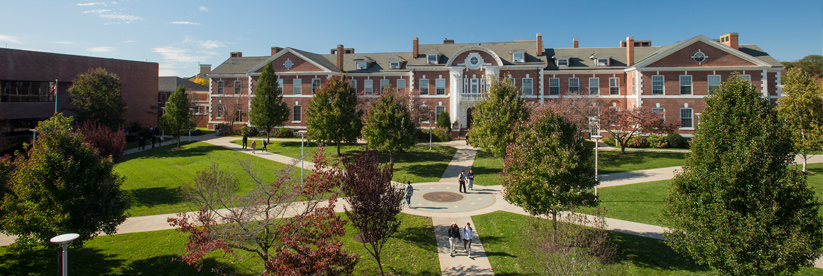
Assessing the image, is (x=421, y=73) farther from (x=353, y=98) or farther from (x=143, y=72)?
(x=143, y=72)

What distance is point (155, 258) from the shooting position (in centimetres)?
1361

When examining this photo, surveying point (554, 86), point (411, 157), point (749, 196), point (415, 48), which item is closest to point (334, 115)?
point (411, 157)

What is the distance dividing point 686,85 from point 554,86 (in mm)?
12085

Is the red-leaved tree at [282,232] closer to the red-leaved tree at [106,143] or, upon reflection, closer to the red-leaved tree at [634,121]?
the red-leaved tree at [106,143]

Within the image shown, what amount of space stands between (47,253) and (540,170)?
59.5ft

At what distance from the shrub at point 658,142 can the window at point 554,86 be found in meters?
10.4

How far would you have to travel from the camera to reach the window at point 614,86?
41.2 m

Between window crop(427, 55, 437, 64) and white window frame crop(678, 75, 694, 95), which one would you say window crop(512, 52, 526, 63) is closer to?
window crop(427, 55, 437, 64)

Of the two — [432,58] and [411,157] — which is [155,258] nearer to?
[411,157]

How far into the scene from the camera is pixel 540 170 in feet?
43.0

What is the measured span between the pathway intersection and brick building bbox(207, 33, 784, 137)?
35.9 ft

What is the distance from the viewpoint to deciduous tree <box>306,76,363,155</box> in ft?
95.9

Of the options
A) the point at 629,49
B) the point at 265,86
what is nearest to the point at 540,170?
the point at 265,86

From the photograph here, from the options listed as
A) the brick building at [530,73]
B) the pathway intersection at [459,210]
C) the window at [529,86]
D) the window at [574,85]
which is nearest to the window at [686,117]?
the brick building at [530,73]
